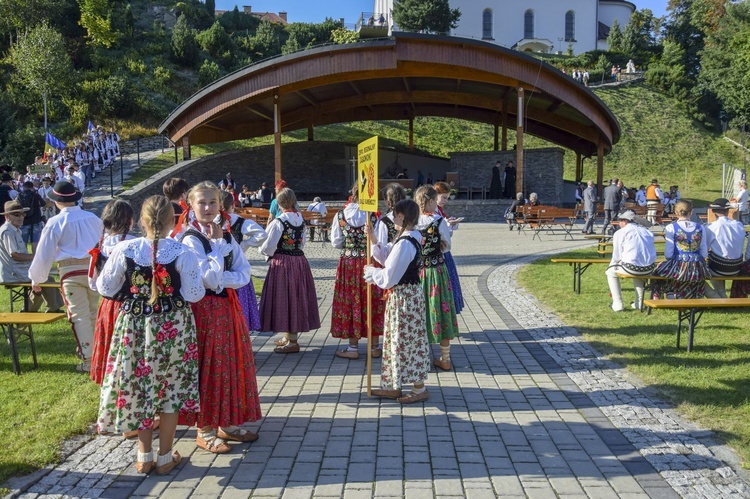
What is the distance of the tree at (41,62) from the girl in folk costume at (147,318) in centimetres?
3465

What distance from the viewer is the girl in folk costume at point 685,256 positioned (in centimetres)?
802

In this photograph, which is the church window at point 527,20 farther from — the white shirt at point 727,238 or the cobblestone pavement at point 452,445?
the cobblestone pavement at point 452,445

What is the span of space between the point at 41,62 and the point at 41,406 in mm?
34768

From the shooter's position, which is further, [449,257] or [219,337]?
[449,257]

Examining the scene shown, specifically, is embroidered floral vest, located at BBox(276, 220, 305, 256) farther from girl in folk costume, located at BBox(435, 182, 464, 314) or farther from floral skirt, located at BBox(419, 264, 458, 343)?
girl in folk costume, located at BBox(435, 182, 464, 314)

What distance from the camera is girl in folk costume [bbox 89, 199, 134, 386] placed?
453 cm

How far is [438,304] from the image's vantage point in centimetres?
626

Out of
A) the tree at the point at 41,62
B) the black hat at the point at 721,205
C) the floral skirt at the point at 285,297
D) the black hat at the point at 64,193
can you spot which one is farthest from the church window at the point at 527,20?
the black hat at the point at 64,193

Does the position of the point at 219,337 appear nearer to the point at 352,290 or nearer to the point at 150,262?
the point at 150,262

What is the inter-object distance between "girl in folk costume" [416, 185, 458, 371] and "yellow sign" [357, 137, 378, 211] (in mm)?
825

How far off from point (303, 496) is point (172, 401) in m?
1.02

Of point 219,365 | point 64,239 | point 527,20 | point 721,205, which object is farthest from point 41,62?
point 527,20

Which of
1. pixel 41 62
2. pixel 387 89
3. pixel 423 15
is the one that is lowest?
pixel 387 89

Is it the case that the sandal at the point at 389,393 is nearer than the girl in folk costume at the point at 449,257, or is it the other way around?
the sandal at the point at 389,393
